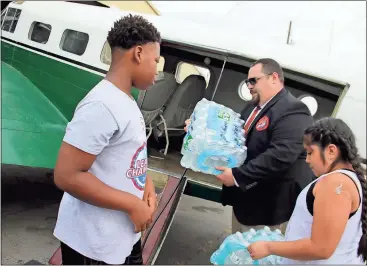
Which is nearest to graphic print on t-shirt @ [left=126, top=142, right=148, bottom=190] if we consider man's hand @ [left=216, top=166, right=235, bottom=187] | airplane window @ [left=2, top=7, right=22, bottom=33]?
man's hand @ [left=216, top=166, right=235, bottom=187]

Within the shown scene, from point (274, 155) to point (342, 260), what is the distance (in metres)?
1.25

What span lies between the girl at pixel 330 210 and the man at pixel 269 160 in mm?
1078

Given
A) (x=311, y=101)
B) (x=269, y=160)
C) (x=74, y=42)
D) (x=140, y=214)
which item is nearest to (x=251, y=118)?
(x=269, y=160)

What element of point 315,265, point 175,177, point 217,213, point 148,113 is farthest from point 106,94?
point 217,213

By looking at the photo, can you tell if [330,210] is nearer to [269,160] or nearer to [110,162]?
[110,162]

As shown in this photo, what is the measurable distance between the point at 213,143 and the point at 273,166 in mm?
591

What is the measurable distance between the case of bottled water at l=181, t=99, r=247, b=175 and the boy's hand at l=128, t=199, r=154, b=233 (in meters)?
1.54

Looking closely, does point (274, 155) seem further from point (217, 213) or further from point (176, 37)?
point (217, 213)

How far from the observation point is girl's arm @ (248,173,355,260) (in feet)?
5.54

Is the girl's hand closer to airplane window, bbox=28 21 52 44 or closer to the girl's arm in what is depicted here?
the girl's arm

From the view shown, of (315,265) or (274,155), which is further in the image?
(274,155)

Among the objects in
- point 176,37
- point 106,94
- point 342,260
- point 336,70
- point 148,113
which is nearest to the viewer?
point 106,94

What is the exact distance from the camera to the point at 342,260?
1.84m

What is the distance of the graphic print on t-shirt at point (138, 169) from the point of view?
1833 mm
